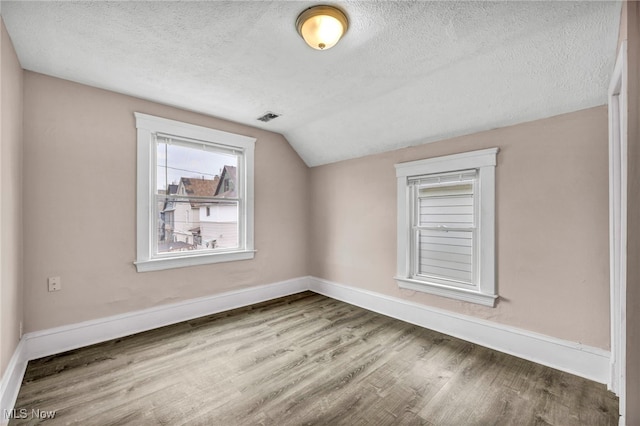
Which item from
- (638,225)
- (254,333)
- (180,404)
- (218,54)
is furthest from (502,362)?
(218,54)

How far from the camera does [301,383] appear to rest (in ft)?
6.65

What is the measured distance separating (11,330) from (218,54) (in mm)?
2504

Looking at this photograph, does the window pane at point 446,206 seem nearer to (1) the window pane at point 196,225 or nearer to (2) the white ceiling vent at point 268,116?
(2) the white ceiling vent at point 268,116

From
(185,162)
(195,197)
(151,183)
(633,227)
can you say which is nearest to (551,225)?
(633,227)

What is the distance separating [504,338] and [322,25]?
2.93m

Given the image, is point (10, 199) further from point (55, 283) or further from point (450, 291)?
point (450, 291)

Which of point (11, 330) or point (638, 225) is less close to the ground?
point (638, 225)

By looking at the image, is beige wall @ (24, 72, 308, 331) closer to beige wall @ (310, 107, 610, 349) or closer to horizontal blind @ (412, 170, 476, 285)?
horizontal blind @ (412, 170, 476, 285)

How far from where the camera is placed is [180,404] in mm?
1807

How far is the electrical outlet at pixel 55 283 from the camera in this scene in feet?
7.90

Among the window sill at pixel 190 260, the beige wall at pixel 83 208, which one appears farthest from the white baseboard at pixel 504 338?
the beige wall at pixel 83 208

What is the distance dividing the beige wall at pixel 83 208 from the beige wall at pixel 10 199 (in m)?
0.13

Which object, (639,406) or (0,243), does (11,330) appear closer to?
(0,243)

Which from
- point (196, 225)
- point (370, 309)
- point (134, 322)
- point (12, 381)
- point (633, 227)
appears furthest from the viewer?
point (370, 309)
